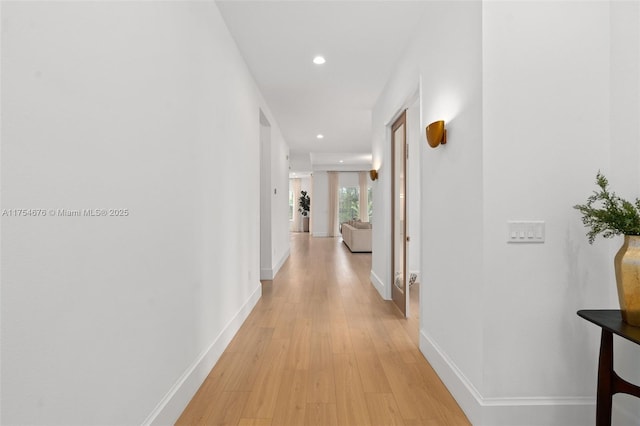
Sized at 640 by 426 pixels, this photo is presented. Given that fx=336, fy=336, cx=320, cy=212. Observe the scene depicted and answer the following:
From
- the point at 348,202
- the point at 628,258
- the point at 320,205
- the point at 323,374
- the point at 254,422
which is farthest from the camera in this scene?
the point at 348,202

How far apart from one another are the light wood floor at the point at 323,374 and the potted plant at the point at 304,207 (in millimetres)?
11130

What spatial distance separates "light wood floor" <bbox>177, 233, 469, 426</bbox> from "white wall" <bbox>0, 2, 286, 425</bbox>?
0.31 meters

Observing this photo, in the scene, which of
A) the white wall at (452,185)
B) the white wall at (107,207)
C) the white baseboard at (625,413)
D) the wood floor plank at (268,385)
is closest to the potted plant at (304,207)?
the white wall at (452,185)

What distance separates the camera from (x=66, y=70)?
1123mm

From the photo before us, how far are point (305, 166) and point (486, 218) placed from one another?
10.2 m

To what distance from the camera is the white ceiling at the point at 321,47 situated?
8.95ft

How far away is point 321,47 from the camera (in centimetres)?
335

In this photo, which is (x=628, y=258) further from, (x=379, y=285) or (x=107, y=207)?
(x=379, y=285)

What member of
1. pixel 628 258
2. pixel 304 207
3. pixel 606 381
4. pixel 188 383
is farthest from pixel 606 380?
pixel 304 207

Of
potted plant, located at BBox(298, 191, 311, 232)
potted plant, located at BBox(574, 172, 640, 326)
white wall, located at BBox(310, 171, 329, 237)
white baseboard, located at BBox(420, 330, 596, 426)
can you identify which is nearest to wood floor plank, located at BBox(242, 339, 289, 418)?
white baseboard, located at BBox(420, 330, 596, 426)

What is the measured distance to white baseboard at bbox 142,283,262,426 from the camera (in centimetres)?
171

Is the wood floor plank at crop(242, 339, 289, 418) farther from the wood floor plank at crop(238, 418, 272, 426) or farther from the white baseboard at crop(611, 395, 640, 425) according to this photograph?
the white baseboard at crop(611, 395, 640, 425)

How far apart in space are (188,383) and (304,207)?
43.7 feet

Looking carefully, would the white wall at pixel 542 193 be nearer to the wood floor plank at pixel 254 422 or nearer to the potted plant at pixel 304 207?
the wood floor plank at pixel 254 422
